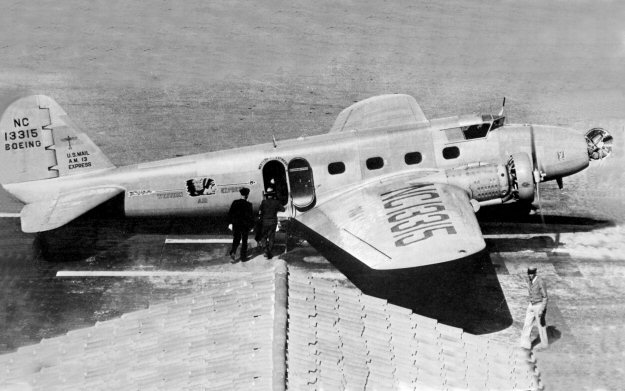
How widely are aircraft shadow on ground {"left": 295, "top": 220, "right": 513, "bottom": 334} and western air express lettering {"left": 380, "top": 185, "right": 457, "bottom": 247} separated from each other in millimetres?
1821

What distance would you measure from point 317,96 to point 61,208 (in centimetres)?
1515

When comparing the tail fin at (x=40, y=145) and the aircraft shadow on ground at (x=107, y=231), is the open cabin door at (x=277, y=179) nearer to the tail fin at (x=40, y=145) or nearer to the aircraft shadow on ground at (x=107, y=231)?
the aircraft shadow on ground at (x=107, y=231)

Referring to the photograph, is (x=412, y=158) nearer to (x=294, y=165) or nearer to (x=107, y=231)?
(x=294, y=165)

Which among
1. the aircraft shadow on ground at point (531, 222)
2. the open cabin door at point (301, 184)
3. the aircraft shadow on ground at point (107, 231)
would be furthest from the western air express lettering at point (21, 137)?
the aircraft shadow on ground at point (531, 222)

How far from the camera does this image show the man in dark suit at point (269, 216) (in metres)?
24.4

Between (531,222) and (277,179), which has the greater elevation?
Answer: (277,179)

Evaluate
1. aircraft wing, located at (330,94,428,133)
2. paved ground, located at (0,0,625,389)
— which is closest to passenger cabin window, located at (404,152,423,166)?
aircraft wing, located at (330,94,428,133)

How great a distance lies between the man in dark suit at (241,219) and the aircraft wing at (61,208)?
380cm

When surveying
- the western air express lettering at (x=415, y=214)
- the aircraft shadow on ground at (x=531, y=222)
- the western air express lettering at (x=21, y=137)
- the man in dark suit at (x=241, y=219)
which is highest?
the western air express lettering at (x=21, y=137)

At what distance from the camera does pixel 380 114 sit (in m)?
29.0

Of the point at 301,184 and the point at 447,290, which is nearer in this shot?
the point at 447,290

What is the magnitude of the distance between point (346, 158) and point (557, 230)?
24.7 ft

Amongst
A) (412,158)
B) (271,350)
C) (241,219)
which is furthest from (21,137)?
(271,350)

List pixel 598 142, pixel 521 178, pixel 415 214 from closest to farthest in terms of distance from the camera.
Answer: pixel 415 214 → pixel 521 178 → pixel 598 142
